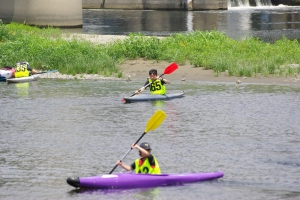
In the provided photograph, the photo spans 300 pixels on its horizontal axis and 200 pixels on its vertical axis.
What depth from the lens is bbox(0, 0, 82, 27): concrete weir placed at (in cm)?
4866

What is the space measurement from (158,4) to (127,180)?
59906 mm

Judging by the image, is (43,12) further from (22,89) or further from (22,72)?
(22,89)

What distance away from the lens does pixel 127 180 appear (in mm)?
13930

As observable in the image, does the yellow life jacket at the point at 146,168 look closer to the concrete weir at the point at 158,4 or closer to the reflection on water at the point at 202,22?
the reflection on water at the point at 202,22

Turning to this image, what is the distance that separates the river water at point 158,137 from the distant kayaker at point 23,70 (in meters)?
0.65

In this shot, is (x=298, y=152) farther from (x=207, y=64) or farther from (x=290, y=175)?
(x=207, y=64)

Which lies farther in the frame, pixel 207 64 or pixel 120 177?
pixel 207 64

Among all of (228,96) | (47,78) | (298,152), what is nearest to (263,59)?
(228,96)

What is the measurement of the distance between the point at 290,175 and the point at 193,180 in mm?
2173

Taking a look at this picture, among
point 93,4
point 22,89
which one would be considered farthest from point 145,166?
point 93,4

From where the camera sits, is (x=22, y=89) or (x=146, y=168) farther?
(x=22, y=89)

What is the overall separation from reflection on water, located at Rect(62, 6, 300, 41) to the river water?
20.3 meters

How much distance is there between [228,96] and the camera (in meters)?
24.8

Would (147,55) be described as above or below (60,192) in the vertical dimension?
above
